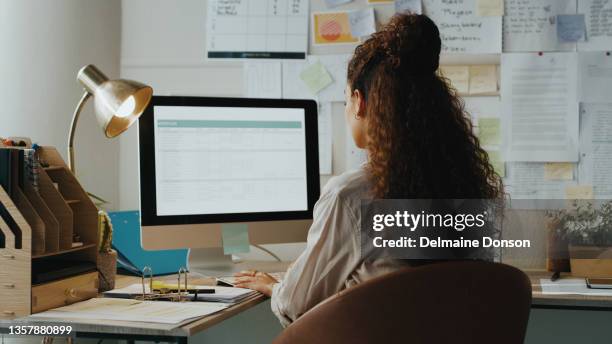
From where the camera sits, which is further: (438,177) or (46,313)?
(46,313)

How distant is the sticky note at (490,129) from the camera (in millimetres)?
2389

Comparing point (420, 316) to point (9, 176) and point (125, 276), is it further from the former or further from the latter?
point (125, 276)

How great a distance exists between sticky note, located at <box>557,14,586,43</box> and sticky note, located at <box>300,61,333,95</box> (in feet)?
2.37

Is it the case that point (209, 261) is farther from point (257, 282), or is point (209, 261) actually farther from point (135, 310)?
point (135, 310)

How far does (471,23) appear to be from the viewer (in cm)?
241

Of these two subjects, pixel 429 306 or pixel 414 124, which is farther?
pixel 414 124

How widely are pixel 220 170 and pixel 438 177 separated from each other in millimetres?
876

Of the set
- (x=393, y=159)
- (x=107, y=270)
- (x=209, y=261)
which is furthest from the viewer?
(x=209, y=261)

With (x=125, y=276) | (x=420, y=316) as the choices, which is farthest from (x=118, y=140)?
(x=420, y=316)

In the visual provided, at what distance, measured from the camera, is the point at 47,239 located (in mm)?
1605

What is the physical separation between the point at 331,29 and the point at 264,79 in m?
0.27

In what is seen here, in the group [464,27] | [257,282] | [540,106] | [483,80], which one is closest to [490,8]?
[464,27]

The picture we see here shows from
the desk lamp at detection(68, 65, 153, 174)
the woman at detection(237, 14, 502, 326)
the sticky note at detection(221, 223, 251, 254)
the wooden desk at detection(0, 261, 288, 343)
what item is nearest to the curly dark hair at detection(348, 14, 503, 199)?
the woman at detection(237, 14, 502, 326)

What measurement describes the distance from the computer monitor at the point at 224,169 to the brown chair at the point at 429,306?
899mm
